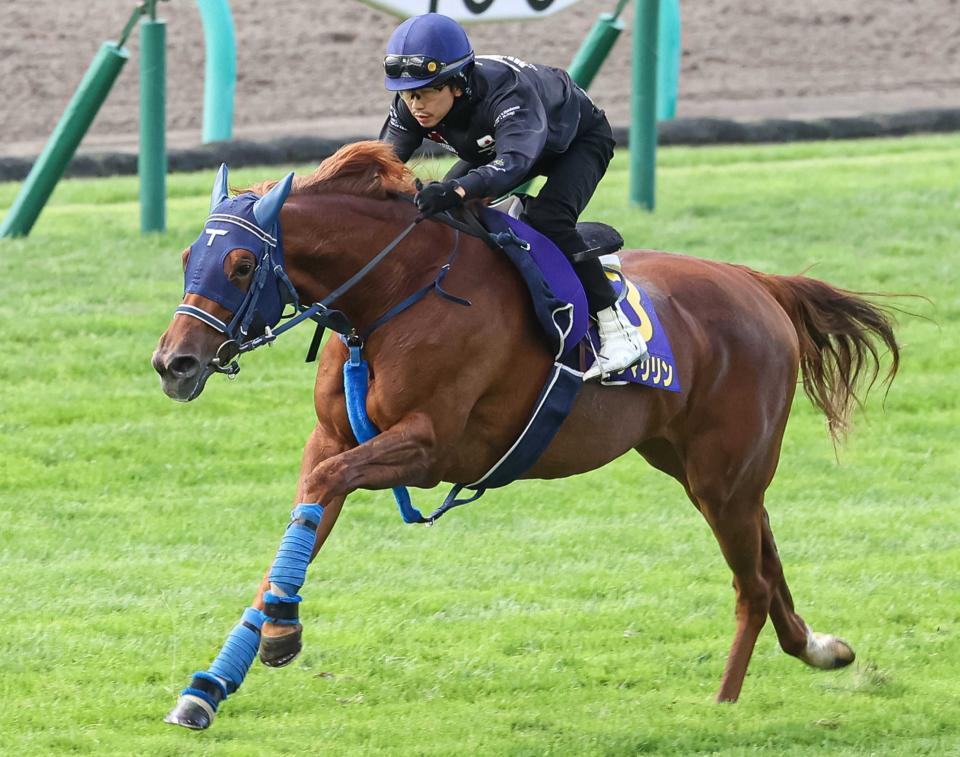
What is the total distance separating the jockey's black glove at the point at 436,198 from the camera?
5.43 metres

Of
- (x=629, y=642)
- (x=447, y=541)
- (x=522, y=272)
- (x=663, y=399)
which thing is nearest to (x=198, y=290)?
(x=522, y=272)

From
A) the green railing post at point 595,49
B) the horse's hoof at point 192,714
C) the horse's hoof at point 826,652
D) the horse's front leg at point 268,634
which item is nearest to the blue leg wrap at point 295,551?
the horse's front leg at point 268,634

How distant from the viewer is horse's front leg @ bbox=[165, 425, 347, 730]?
200 inches

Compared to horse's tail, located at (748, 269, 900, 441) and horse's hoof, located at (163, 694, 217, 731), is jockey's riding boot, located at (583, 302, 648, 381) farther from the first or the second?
horse's hoof, located at (163, 694, 217, 731)

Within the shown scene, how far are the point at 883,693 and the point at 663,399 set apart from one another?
149cm

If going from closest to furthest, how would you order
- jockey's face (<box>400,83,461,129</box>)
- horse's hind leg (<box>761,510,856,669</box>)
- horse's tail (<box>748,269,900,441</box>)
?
jockey's face (<box>400,83,461,129</box>) < horse's hind leg (<box>761,510,856,669</box>) < horse's tail (<box>748,269,900,441</box>)

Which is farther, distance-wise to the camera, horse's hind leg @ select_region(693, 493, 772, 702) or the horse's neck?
horse's hind leg @ select_region(693, 493, 772, 702)

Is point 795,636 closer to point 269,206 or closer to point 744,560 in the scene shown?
point 744,560

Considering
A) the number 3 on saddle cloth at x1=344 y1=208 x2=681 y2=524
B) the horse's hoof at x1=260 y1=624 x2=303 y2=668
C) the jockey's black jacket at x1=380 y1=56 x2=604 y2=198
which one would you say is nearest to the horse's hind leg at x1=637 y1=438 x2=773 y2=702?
the number 3 on saddle cloth at x1=344 y1=208 x2=681 y2=524

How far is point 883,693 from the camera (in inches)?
257

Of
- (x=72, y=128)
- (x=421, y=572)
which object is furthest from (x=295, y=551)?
(x=72, y=128)

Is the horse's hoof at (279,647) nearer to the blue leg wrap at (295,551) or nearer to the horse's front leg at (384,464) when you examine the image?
the blue leg wrap at (295,551)

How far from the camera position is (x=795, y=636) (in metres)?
6.62

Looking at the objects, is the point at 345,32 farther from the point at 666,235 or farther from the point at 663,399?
the point at 663,399
